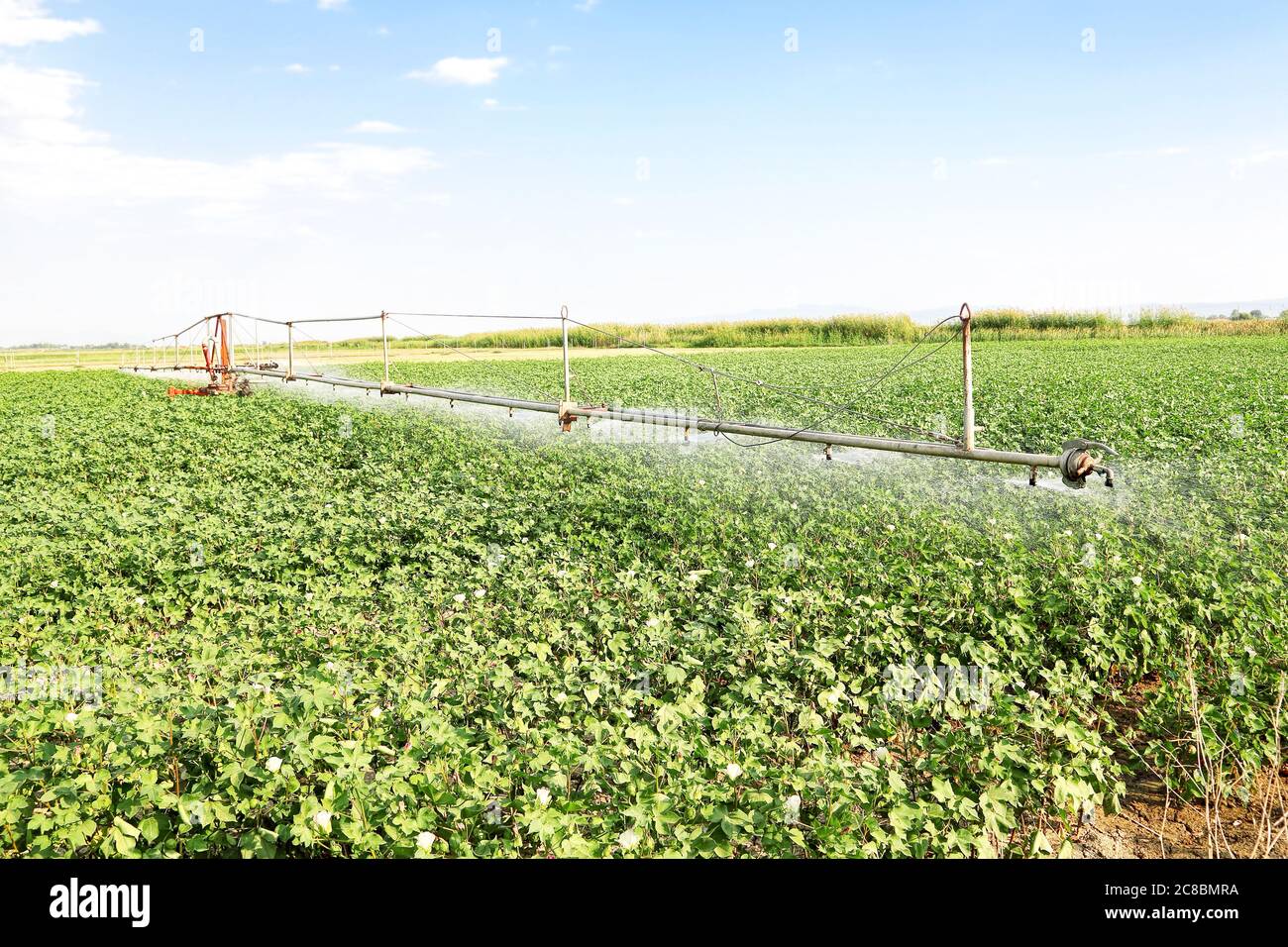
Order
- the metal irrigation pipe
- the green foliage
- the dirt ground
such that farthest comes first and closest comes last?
the metal irrigation pipe < the dirt ground < the green foliage

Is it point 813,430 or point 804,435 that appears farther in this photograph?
point 813,430

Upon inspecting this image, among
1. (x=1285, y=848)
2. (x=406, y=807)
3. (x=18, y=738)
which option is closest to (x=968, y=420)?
(x=1285, y=848)

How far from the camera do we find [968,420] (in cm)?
578

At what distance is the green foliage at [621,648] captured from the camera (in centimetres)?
358

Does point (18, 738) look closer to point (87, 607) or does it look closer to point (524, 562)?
point (87, 607)

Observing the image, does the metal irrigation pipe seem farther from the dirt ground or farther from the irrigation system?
the dirt ground

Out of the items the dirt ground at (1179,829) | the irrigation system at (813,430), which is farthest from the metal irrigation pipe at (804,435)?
the dirt ground at (1179,829)

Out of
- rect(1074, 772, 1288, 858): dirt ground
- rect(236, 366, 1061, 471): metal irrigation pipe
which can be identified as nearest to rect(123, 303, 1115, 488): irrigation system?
rect(236, 366, 1061, 471): metal irrigation pipe

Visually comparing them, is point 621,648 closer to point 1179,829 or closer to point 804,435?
point 804,435

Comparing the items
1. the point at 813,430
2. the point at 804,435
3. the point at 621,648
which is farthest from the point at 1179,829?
the point at 813,430

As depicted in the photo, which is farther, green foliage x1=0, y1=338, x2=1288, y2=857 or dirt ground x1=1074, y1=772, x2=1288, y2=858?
dirt ground x1=1074, y1=772, x2=1288, y2=858

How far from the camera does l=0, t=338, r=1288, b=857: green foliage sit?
3.58m

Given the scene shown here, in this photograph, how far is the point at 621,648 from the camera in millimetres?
5203

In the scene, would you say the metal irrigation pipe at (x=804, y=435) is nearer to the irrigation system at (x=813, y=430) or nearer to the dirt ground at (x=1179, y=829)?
the irrigation system at (x=813, y=430)
